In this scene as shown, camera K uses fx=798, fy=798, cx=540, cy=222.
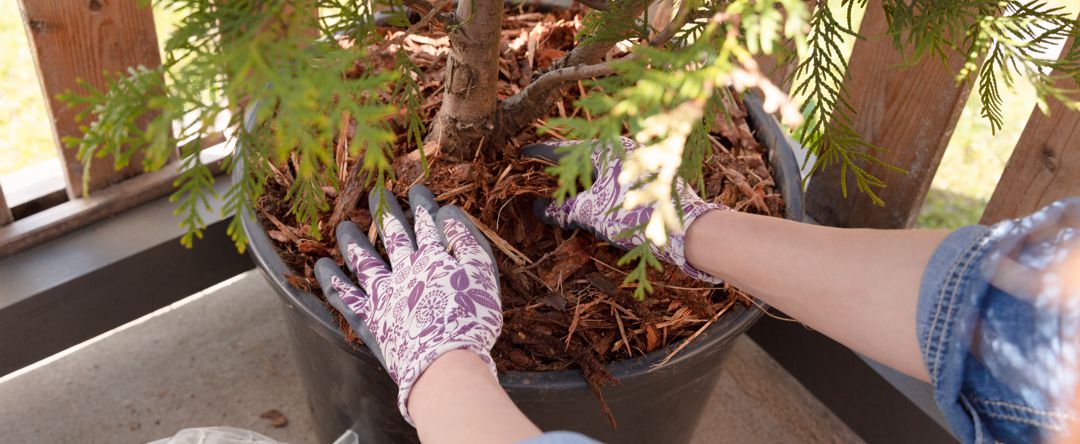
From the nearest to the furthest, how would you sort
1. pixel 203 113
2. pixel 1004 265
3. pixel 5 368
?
pixel 203 113 → pixel 1004 265 → pixel 5 368

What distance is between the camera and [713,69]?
65 cm

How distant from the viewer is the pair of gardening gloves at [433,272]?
3.29 feet

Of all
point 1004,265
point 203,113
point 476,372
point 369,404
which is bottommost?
point 369,404

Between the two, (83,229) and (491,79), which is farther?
(83,229)

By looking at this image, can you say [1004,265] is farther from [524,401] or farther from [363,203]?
[363,203]

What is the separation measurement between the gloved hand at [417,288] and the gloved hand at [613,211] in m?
0.15

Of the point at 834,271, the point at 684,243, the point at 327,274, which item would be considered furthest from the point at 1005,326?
the point at 327,274

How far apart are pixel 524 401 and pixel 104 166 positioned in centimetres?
103

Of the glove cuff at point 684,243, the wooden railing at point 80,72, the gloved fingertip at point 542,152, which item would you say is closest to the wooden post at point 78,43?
the wooden railing at point 80,72

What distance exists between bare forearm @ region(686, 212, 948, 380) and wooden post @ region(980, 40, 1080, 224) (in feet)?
2.12

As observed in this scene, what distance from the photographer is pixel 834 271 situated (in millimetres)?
916

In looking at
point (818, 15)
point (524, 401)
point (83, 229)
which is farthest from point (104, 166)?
point (818, 15)

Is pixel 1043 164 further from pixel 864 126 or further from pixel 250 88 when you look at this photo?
pixel 250 88

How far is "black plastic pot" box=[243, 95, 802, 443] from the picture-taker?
108cm
